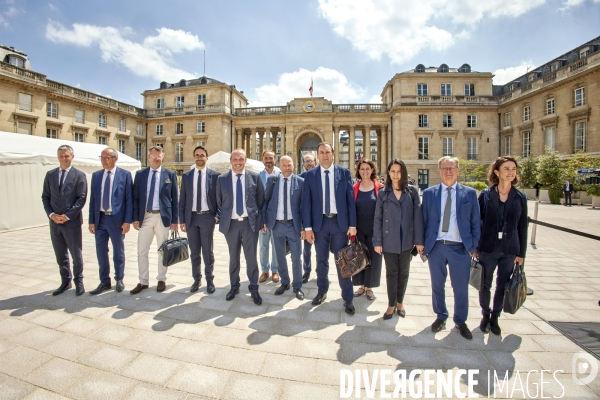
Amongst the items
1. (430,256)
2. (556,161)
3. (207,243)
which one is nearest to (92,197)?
(207,243)

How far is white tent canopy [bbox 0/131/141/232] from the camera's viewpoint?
982 cm

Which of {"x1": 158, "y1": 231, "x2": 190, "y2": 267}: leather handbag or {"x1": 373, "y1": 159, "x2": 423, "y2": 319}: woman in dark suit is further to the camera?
{"x1": 158, "y1": 231, "x2": 190, "y2": 267}: leather handbag

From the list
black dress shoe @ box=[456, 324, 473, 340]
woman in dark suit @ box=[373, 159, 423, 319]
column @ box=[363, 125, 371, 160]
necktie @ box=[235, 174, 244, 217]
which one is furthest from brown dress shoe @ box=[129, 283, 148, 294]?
column @ box=[363, 125, 371, 160]

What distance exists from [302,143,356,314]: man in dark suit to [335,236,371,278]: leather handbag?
0.22 meters

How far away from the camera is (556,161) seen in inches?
783

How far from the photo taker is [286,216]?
4578mm

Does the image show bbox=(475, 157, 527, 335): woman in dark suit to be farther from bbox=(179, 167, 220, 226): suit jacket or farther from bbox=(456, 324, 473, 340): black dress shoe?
bbox=(179, 167, 220, 226): suit jacket

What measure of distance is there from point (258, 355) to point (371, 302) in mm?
2069

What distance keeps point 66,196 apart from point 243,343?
3.75 metres

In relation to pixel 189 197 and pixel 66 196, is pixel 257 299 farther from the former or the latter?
pixel 66 196

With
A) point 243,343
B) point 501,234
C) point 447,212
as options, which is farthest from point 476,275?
point 243,343

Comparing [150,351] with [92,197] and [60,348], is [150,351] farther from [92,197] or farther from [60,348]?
[92,197]

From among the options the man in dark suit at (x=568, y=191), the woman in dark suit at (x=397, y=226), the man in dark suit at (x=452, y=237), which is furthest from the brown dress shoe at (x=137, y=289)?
the man in dark suit at (x=568, y=191)

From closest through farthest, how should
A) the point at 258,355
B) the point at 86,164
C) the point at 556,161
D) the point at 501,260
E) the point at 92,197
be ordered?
the point at 258,355 → the point at 501,260 → the point at 92,197 → the point at 86,164 → the point at 556,161
